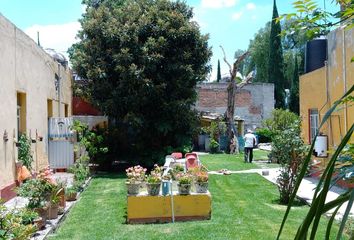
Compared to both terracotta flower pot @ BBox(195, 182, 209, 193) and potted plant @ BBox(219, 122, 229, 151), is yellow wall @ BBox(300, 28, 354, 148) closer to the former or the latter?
terracotta flower pot @ BBox(195, 182, 209, 193)

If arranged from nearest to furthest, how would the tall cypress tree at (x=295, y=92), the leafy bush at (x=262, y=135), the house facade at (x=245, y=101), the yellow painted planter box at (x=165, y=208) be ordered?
1. the yellow painted planter box at (x=165, y=208)
2. the house facade at (x=245, y=101)
3. the leafy bush at (x=262, y=135)
4. the tall cypress tree at (x=295, y=92)

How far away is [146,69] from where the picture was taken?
19.3m

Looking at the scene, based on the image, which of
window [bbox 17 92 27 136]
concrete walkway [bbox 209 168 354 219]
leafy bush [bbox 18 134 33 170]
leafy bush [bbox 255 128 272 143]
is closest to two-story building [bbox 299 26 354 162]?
concrete walkway [bbox 209 168 354 219]

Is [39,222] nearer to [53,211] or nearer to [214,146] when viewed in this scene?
[53,211]

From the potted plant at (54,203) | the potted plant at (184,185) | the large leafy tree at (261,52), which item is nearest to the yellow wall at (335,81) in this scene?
the potted plant at (184,185)

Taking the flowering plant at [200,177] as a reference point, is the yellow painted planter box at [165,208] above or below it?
below

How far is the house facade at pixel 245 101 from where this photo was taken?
38.4 metres

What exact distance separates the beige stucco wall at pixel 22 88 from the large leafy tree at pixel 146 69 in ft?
6.92

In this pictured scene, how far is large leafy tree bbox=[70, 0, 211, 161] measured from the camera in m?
19.3

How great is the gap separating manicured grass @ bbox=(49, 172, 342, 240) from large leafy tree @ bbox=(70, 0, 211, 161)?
5.67 m

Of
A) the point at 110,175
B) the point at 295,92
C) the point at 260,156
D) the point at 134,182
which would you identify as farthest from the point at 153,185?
the point at 295,92

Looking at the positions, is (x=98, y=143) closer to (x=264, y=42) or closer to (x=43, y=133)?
(x=43, y=133)

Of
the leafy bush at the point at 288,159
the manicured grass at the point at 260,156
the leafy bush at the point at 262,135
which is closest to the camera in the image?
the leafy bush at the point at 288,159

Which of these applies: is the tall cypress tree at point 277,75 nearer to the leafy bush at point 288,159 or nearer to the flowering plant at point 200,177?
the leafy bush at point 288,159
